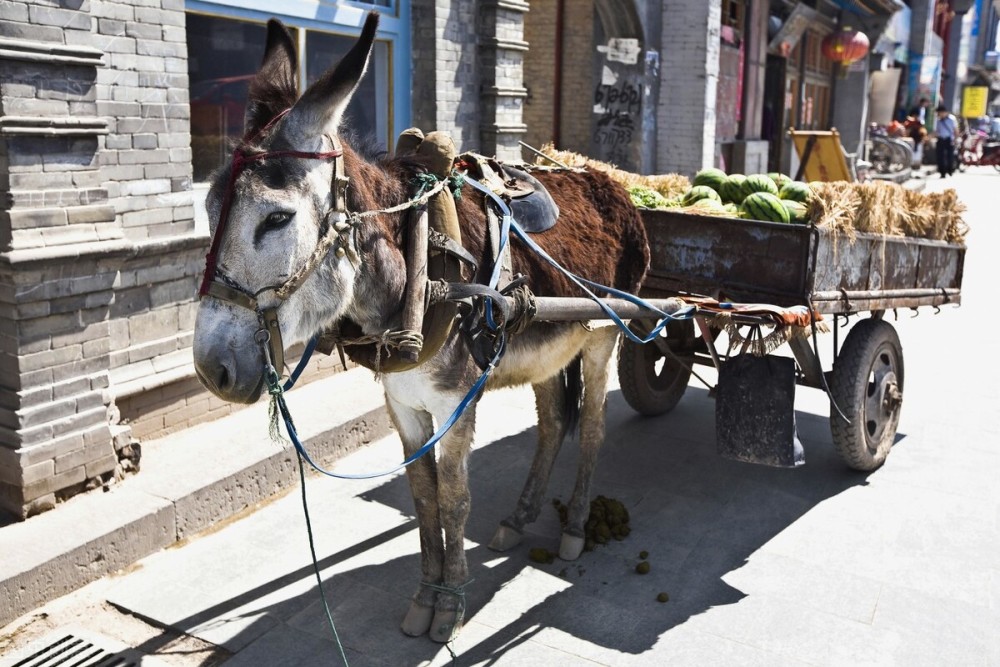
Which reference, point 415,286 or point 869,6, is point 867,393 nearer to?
point 415,286

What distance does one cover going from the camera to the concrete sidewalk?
4176mm

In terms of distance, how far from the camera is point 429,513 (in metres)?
4.04

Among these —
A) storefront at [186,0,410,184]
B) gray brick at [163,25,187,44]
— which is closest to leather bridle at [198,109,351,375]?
storefront at [186,0,410,184]

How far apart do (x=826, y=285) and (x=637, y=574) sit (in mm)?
1972

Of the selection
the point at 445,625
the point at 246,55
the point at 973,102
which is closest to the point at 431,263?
the point at 445,625

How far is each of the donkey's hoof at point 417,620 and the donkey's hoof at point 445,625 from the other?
0.16ft

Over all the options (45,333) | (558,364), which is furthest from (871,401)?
(45,333)

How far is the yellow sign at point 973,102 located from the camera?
153ft

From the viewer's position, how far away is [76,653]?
12.6 ft

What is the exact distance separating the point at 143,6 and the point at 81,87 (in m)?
0.96

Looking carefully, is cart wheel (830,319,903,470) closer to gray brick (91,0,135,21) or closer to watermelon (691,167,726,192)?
watermelon (691,167,726,192)

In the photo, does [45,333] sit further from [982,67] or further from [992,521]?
[982,67]

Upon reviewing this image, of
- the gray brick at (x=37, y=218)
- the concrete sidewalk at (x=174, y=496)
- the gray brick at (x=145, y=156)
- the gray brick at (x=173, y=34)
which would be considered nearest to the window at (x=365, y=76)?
the gray brick at (x=173, y=34)

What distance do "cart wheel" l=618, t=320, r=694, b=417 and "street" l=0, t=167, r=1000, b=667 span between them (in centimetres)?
33
